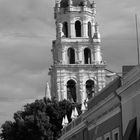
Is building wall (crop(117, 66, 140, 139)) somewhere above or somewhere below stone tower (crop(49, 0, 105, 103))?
below

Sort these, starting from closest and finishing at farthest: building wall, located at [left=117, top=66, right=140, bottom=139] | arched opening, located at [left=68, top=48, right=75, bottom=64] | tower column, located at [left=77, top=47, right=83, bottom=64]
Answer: building wall, located at [left=117, top=66, right=140, bottom=139], tower column, located at [left=77, top=47, right=83, bottom=64], arched opening, located at [left=68, top=48, right=75, bottom=64]

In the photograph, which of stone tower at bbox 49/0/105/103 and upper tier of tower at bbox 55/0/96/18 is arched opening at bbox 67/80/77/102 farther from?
upper tier of tower at bbox 55/0/96/18

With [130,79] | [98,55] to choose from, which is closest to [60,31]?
[98,55]

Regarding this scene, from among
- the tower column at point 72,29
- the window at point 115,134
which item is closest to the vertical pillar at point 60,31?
the tower column at point 72,29

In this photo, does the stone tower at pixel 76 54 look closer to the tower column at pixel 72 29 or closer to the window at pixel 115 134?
the tower column at pixel 72 29

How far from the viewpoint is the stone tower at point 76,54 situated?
11344 cm

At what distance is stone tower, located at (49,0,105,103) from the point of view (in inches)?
4466

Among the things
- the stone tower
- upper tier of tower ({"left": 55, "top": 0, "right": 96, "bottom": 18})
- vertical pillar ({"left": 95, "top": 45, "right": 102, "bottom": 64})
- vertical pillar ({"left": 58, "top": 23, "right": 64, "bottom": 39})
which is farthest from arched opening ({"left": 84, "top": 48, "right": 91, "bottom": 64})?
upper tier of tower ({"left": 55, "top": 0, "right": 96, "bottom": 18})

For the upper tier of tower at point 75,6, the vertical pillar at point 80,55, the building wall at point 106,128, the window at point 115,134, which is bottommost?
the window at point 115,134

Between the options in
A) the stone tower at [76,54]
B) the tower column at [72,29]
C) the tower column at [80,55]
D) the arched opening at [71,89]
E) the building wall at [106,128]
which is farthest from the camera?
the tower column at [72,29]

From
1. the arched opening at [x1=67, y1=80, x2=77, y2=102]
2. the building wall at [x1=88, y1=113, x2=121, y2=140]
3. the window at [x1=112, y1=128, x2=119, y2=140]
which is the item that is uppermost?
the arched opening at [x1=67, y1=80, x2=77, y2=102]

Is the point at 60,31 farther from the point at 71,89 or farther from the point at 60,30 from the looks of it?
the point at 71,89

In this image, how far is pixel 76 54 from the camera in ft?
377

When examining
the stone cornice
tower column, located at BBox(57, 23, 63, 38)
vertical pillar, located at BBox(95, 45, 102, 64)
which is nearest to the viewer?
the stone cornice
